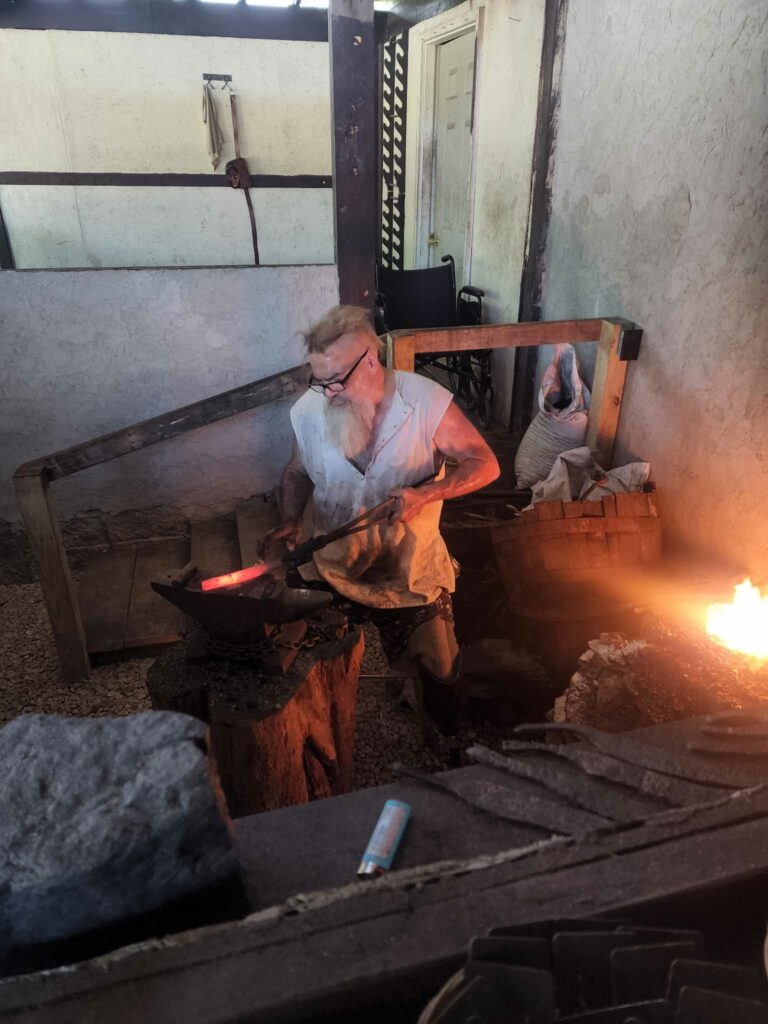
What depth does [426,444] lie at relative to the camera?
2.92m

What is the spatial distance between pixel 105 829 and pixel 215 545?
3.36 m

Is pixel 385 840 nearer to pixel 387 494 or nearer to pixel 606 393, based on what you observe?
pixel 387 494

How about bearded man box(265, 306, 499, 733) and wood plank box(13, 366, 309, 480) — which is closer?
bearded man box(265, 306, 499, 733)

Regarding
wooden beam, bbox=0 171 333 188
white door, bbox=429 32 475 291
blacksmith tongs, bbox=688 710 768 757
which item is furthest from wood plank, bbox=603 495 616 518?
wooden beam, bbox=0 171 333 188

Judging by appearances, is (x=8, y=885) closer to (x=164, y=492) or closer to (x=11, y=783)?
(x=11, y=783)

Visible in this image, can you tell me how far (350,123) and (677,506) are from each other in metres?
2.74

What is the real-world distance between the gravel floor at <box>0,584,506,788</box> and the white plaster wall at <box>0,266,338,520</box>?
954 millimetres

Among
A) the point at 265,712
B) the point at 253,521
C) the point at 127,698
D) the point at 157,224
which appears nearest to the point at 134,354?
the point at 253,521

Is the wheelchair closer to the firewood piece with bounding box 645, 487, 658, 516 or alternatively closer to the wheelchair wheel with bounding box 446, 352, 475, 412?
the wheelchair wheel with bounding box 446, 352, 475, 412

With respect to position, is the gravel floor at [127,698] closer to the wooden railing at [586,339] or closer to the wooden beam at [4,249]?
Result: the wooden railing at [586,339]

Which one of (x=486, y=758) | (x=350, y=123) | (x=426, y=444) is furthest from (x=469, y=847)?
(x=350, y=123)

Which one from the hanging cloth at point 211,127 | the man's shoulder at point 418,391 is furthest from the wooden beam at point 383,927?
the hanging cloth at point 211,127

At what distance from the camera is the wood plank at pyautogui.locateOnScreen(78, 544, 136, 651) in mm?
3680

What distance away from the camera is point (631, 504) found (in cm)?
356
